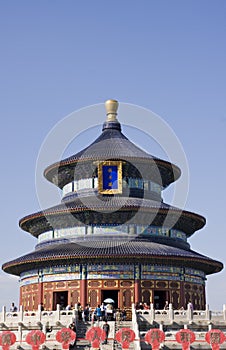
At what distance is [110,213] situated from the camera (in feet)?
161

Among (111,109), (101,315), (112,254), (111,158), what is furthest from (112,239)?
(111,109)

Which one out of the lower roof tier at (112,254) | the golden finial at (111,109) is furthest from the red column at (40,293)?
the golden finial at (111,109)

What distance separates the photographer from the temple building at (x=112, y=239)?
46562 mm

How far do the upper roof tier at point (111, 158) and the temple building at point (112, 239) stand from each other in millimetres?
84

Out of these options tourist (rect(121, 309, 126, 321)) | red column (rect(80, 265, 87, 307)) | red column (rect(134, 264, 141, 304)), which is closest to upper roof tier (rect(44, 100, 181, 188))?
red column (rect(134, 264, 141, 304))

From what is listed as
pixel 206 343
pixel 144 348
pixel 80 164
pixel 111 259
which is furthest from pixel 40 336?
pixel 80 164

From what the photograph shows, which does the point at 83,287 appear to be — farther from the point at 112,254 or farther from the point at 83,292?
the point at 112,254

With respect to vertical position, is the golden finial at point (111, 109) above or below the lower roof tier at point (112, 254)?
above

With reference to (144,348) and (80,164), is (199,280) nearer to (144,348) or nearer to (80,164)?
(80,164)

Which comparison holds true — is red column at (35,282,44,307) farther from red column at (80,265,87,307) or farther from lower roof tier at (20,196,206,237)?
lower roof tier at (20,196,206,237)

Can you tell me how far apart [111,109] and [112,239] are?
14.9 m

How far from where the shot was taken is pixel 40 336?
29.3m

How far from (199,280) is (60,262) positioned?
445 inches

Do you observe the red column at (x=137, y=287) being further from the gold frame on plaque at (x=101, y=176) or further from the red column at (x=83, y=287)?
the gold frame on plaque at (x=101, y=176)
